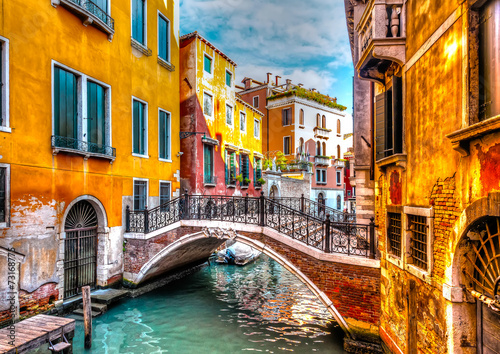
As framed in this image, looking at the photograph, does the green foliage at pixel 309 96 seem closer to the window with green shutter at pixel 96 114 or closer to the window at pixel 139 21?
the window at pixel 139 21

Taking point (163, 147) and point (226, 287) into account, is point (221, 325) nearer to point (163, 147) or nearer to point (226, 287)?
point (226, 287)

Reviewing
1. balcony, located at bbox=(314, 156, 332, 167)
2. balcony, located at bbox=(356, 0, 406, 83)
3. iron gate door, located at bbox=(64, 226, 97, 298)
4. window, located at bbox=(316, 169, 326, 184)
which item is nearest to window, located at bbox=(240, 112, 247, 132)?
iron gate door, located at bbox=(64, 226, 97, 298)

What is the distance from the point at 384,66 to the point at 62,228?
907cm

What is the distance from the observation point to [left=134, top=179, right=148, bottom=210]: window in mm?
11297

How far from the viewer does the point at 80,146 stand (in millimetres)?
8977

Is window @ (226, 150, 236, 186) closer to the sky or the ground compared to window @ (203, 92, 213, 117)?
closer to the ground

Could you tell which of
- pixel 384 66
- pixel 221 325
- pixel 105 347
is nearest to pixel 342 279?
pixel 221 325

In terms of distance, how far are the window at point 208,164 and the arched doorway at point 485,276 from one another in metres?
11.6

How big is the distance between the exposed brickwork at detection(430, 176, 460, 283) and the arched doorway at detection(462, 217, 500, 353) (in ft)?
1.07

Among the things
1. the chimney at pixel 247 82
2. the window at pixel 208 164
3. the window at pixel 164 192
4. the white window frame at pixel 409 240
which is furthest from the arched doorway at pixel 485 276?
the chimney at pixel 247 82

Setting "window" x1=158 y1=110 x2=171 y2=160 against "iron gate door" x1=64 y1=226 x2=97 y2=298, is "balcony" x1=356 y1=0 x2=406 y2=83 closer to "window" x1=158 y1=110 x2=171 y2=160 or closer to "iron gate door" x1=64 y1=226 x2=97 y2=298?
"window" x1=158 y1=110 x2=171 y2=160

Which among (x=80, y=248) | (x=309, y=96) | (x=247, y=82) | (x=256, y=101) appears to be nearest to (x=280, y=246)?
(x=80, y=248)

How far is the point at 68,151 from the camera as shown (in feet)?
27.7

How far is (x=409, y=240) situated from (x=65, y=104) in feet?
30.4
